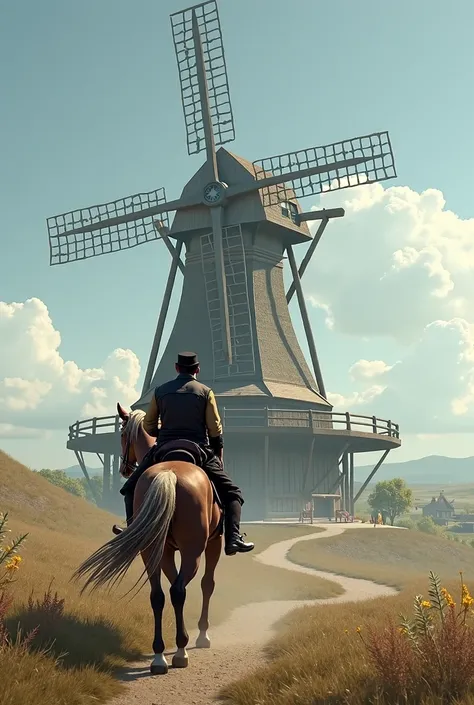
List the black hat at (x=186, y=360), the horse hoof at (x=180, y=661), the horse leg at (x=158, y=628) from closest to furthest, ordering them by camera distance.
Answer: the horse leg at (x=158, y=628) → the horse hoof at (x=180, y=661) → the black hat at (x=186, y=360)

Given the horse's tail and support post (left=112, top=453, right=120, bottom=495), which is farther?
support post (left=112, top=453, right=120, bottom=495)

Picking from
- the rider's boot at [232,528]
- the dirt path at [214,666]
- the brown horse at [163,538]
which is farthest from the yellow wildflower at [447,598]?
the rider's boot at [232,528]

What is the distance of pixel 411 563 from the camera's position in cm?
3225

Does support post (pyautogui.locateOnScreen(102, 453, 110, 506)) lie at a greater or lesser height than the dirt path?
greater

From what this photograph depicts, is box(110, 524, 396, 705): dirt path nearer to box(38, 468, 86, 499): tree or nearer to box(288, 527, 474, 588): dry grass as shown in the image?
box(288, 527, 474, 588): dry grass

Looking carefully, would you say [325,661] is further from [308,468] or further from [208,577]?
[308,468]

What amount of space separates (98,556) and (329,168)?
32581 millimetres

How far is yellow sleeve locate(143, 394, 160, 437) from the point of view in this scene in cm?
943

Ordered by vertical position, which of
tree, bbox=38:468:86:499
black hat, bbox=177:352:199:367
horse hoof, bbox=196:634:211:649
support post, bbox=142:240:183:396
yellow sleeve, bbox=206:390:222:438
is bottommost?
horse hoof, bbox=196:634:211:649

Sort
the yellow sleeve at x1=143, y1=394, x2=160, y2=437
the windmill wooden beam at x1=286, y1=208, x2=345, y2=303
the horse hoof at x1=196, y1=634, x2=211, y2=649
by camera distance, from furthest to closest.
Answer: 1. the windmill wooden beam at x1=286, y1=208, x2=345, y2=303
2. the horse hoof at x1=196, y1=634, x2=211, y2=649
3. the yellow sleeve at x1=143, y1=394, x2=160, y2=437

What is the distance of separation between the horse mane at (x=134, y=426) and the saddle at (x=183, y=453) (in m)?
1.03

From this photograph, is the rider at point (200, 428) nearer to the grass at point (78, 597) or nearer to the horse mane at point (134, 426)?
the horse mane at point (134, 426)

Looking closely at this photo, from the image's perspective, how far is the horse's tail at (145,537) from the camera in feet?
24.5

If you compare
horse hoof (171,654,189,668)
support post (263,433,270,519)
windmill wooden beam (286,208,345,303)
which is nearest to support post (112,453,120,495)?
support post (263,433,270,519)
